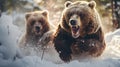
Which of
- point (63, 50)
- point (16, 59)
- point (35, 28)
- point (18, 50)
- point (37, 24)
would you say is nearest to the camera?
point (16, 59)

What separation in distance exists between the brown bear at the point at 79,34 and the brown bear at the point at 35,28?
2.77ft

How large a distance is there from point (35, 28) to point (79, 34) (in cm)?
151

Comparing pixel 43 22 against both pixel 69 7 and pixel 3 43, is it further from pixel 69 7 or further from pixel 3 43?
pixel 3 43

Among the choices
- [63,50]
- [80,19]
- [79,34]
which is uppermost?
[80,19]

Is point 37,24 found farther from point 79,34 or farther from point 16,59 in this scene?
point 16,59

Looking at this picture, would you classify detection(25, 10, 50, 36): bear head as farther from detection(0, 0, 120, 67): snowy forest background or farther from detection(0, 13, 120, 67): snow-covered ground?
detection(0, 13, 120, 67): snow-covered ground

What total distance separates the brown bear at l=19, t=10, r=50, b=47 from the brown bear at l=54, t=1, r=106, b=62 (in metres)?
0.84

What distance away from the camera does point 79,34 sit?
768cm

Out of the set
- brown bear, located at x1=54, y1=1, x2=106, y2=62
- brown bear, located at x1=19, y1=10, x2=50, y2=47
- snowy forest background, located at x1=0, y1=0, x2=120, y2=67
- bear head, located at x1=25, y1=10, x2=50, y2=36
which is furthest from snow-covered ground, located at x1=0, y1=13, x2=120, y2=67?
bear head, located at x1=25, y1=10, x2=50, y2=36

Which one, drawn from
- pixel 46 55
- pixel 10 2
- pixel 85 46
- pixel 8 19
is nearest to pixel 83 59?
pixel 85 46

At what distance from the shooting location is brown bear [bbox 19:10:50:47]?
343 inches

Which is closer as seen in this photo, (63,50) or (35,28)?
(63,50)

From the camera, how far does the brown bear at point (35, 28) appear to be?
8.72 metres

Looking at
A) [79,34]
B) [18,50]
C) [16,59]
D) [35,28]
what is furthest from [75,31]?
[35,28]
